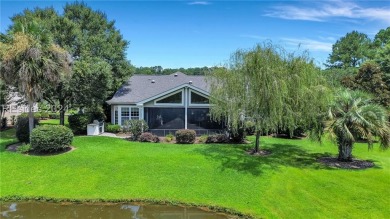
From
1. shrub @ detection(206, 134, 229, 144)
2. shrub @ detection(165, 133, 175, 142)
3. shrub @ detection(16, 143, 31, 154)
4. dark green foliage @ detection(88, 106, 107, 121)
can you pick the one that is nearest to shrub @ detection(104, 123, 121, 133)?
dark green foliage @ detection(88, 106, 107, 121)

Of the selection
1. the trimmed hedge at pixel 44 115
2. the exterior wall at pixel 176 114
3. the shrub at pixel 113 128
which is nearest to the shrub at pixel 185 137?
the exterior wall at pixel 176 114

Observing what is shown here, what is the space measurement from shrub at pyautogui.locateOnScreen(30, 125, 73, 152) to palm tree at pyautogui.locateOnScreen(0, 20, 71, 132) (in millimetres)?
1802

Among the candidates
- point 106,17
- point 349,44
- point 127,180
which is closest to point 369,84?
point 127,180

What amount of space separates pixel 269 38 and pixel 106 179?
11015 millimetres

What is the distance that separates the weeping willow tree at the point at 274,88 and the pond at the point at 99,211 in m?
6.68

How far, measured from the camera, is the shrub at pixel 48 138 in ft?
52.8

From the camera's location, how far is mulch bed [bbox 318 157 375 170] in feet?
50.5

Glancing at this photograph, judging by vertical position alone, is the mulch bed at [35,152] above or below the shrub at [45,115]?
below

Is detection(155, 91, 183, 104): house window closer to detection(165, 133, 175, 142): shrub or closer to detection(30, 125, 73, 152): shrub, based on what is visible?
Result: detection(165, 133, 175, 142): shrub

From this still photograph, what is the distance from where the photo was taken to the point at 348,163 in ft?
52.2

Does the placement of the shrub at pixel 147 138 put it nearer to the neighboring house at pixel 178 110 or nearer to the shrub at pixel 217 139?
the neighboring house at pixel 178 110

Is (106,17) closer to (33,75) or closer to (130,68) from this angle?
(130,68)

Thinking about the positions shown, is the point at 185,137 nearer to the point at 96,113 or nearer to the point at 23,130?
the point at 96,113

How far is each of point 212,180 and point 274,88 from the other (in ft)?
18.3
